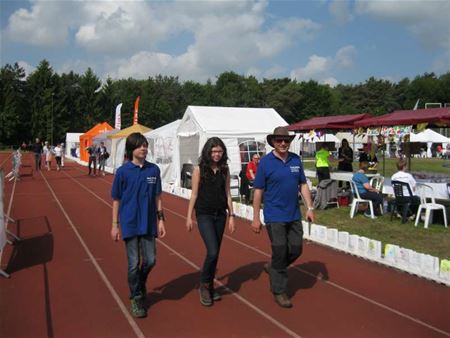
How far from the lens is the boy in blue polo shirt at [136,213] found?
4535 mm

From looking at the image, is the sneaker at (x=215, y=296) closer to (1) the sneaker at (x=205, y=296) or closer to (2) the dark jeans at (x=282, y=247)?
(1) the sneaker at (x=205, y=296)

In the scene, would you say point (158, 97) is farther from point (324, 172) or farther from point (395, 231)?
point (395, 231)

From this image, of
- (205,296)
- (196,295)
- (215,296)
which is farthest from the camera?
(196,295)

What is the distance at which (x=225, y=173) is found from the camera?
498 centimetres

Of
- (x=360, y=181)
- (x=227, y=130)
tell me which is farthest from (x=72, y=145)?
(x=360, y=181)

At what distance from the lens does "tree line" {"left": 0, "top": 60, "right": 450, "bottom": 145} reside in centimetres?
7462

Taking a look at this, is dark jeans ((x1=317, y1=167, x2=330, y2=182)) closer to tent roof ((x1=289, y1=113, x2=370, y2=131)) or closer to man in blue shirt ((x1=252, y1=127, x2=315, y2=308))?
tent roof ((x1=289, y1=113, x2=370, y2=131))

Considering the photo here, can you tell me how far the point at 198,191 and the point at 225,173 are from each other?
0.34 metres

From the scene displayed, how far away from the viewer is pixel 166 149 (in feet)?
62.1

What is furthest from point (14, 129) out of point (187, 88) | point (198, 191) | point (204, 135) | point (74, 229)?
point (198, 191)

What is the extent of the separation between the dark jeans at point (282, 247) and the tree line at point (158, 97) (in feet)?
235

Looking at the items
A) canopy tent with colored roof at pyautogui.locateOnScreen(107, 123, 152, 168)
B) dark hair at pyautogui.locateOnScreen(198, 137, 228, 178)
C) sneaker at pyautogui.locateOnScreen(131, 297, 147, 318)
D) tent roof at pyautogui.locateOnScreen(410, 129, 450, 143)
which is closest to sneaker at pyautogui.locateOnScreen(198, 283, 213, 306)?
sneaker at pyautogui.locateOnScreen(131, 297, 147, 318)

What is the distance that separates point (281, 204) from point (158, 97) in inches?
3514

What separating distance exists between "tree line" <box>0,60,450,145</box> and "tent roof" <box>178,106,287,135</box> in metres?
60.3
